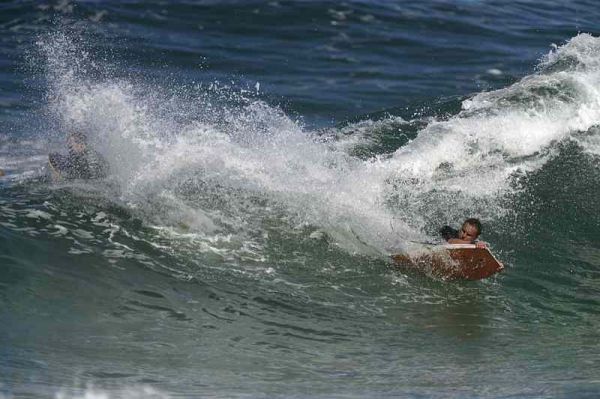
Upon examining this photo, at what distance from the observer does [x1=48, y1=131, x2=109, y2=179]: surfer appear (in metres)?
12.5

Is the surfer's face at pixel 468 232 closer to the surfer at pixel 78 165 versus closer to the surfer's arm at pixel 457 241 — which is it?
the surfer's arm at pixel 457 241

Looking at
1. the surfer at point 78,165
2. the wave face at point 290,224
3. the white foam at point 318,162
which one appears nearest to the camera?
the wave face at point 290,224

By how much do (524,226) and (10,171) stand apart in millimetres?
7745

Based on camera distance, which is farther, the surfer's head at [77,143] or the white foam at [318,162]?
the surfer's head at [77,143]

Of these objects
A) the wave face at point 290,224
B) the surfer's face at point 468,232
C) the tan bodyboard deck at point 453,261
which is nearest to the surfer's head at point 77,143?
the wave face at point 290,224

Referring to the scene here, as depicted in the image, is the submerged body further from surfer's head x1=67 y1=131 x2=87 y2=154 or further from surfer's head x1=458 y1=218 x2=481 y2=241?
surfer's head x1=458 y1=218 x2=481 y2=241

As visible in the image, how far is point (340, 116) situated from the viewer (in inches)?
720

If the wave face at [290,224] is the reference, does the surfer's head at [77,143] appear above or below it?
above

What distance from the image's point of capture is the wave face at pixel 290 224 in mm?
7656

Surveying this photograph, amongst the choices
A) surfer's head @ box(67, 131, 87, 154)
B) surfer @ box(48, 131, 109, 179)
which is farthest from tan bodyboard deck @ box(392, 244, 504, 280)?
surfer's head @ box(67, 131, 87, 154)

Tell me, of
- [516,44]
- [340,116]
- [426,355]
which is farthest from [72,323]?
[516,44]

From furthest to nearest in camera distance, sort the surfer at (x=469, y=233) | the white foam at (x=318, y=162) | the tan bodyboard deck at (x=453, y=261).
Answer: the white foam at (x=318, y=162), the surfer at (x=469, y=233), the tan bodyboard deck at (x=453, y=261)

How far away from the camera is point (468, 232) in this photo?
10.2 m

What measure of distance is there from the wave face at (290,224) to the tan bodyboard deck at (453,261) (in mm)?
190
